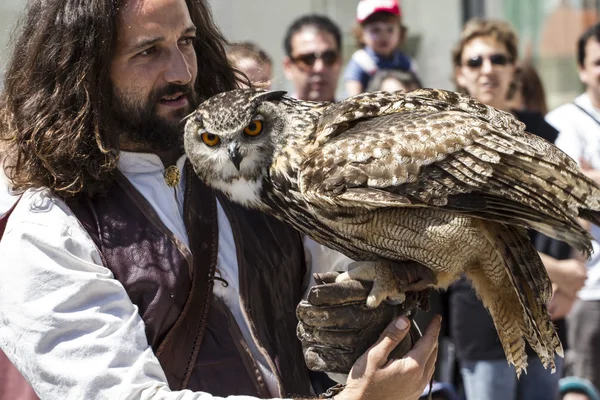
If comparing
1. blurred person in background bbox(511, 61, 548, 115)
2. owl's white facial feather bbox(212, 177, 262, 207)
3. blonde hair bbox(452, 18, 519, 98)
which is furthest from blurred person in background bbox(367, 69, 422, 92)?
owl's white facial feather bbox(212, 177, 262, 207)

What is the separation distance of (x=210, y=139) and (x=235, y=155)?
3.4 inches

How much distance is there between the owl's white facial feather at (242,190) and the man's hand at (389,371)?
21.9 inches

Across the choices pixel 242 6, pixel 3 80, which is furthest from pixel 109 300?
pixel 242 6

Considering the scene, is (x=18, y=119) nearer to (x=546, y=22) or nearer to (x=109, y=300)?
(x=109, y=300)

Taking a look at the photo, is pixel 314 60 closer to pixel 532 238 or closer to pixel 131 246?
pixel 532 238

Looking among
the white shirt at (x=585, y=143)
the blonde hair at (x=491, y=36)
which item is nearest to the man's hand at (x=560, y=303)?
the white shirt at (x=585, y=143)

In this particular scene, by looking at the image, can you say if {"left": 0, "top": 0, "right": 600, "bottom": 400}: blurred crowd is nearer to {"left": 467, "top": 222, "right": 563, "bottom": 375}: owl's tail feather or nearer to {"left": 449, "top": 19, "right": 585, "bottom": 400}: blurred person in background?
{"left": 449, "top": 19, "right": 585, "bottom": 400}: blurred person in background

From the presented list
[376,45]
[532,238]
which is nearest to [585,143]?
[532,238]

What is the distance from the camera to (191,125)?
8.73ft

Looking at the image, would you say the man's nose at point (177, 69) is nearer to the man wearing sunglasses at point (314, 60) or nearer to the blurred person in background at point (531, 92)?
the man wearing sunglasses at point (314, 60)

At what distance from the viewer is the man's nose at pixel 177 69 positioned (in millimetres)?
2510

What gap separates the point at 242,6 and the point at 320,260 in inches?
219

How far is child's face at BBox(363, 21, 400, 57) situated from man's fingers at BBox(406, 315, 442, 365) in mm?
3844

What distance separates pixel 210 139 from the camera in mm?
2666
